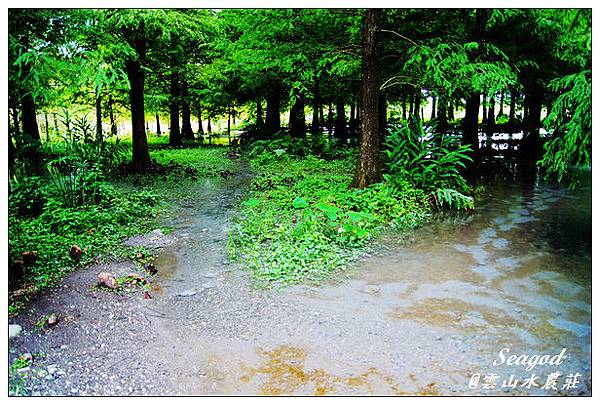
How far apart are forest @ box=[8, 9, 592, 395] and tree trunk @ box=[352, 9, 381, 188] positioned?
1.0 inches

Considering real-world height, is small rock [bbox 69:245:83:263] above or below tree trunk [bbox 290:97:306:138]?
below

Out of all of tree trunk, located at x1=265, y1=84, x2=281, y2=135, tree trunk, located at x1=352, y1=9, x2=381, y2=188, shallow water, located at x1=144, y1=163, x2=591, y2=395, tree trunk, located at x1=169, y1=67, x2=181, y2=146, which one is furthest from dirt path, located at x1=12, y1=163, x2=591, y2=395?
tree trunk, located at x1=265, y1=84, x2=281, y2=135

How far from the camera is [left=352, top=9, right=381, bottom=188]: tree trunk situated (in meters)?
7.84

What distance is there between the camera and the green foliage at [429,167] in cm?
802

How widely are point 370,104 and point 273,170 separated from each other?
5124mm

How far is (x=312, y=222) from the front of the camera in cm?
661

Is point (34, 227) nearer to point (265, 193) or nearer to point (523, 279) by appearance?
point (265, 193)

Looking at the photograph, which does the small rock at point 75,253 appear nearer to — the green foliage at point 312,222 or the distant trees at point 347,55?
the distant trees at point 347,55

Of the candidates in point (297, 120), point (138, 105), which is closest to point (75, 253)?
point (138, 105)

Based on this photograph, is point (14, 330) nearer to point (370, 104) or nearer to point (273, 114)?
point (370, 104)

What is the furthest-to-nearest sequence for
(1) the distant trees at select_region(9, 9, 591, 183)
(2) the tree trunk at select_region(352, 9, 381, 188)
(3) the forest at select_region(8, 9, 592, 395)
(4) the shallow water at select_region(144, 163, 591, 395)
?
(2) the tree trunk at select_region(352, 9, 381, 188), (3) the forest at select_region(8, 9, 592, 395), (1) the distant trees at select_region(9, 9, 591, 183), (4) the shallow water at select_region(144, 163, 591, 395)

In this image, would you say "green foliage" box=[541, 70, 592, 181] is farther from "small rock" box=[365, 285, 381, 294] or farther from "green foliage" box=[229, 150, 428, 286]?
"green foliage" box=[229, 150, 428, 286]

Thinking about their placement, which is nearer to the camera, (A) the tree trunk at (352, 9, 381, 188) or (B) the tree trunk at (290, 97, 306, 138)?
(A) the tree trunk at (352, 9, 381, 188)

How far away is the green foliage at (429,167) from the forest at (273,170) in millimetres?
41
